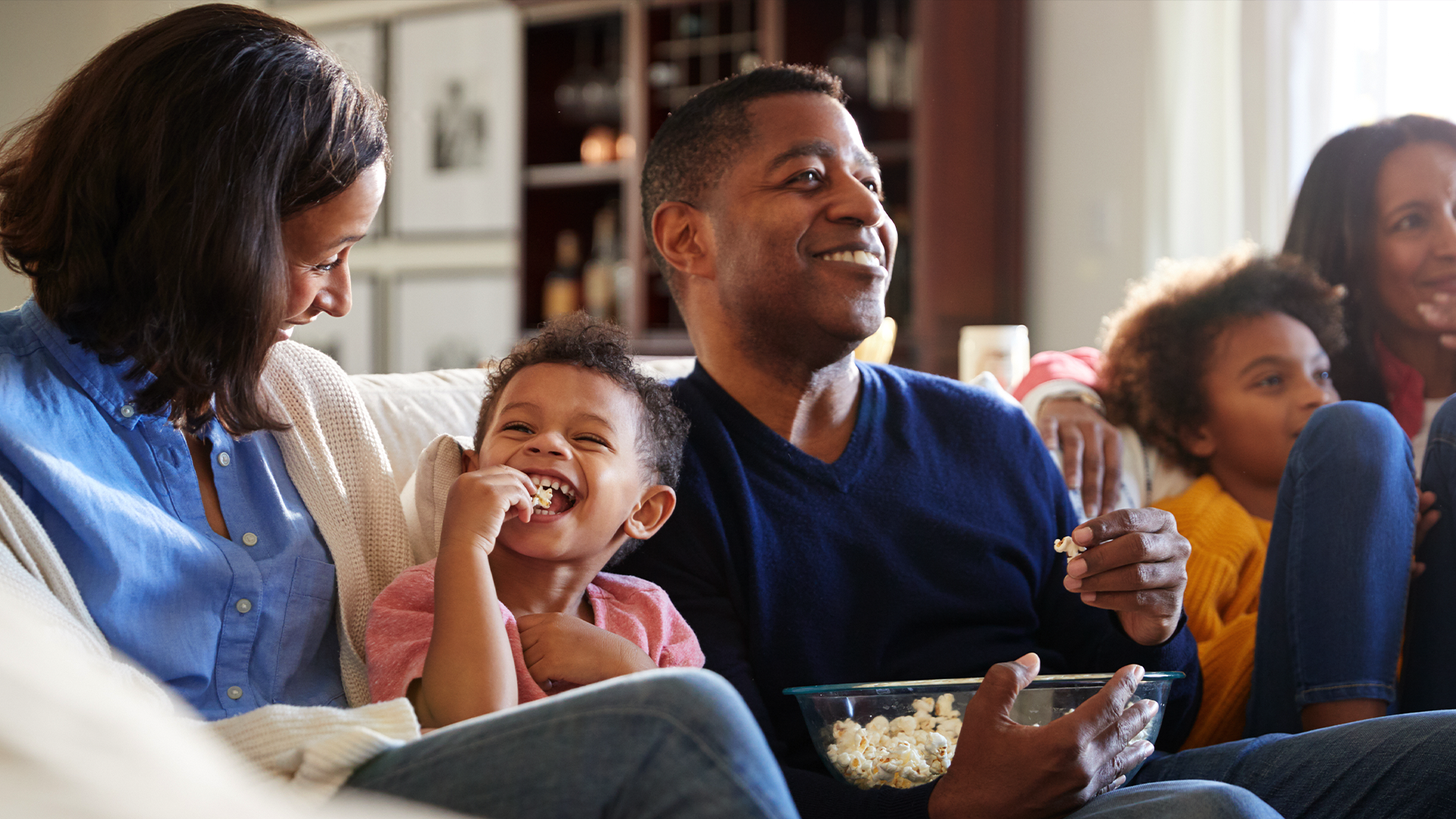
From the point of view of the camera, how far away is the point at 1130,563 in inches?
47.6

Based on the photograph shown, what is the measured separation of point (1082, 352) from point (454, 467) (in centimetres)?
118

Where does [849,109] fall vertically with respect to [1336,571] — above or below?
above

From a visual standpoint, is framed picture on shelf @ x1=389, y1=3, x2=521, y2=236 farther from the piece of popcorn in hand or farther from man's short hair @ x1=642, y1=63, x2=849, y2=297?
the piece of popcorn in hand

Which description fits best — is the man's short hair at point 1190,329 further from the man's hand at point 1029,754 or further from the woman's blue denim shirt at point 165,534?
the woman's blue denim shirt at point 165,534

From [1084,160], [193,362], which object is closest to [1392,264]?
[1084,160]

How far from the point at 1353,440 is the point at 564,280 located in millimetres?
3137

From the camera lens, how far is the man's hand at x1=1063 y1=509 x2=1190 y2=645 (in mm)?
1204

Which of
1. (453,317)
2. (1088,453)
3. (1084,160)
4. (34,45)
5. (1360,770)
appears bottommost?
(1360,770)

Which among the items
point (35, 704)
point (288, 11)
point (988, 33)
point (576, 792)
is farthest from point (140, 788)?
point (288, 11)

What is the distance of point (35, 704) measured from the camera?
52 cm

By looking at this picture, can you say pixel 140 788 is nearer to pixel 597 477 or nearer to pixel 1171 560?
pixel 597 477

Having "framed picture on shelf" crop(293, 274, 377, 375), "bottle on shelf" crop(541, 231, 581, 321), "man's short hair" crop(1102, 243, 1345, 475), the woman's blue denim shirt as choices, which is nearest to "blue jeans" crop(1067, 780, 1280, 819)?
the woman's blue denim shirt

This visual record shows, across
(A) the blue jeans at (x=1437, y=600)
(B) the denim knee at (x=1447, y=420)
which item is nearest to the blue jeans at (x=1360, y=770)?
(A) the blue jeans at (x=1437, y=600)

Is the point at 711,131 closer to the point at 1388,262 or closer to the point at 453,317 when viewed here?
the point at 1388,262
